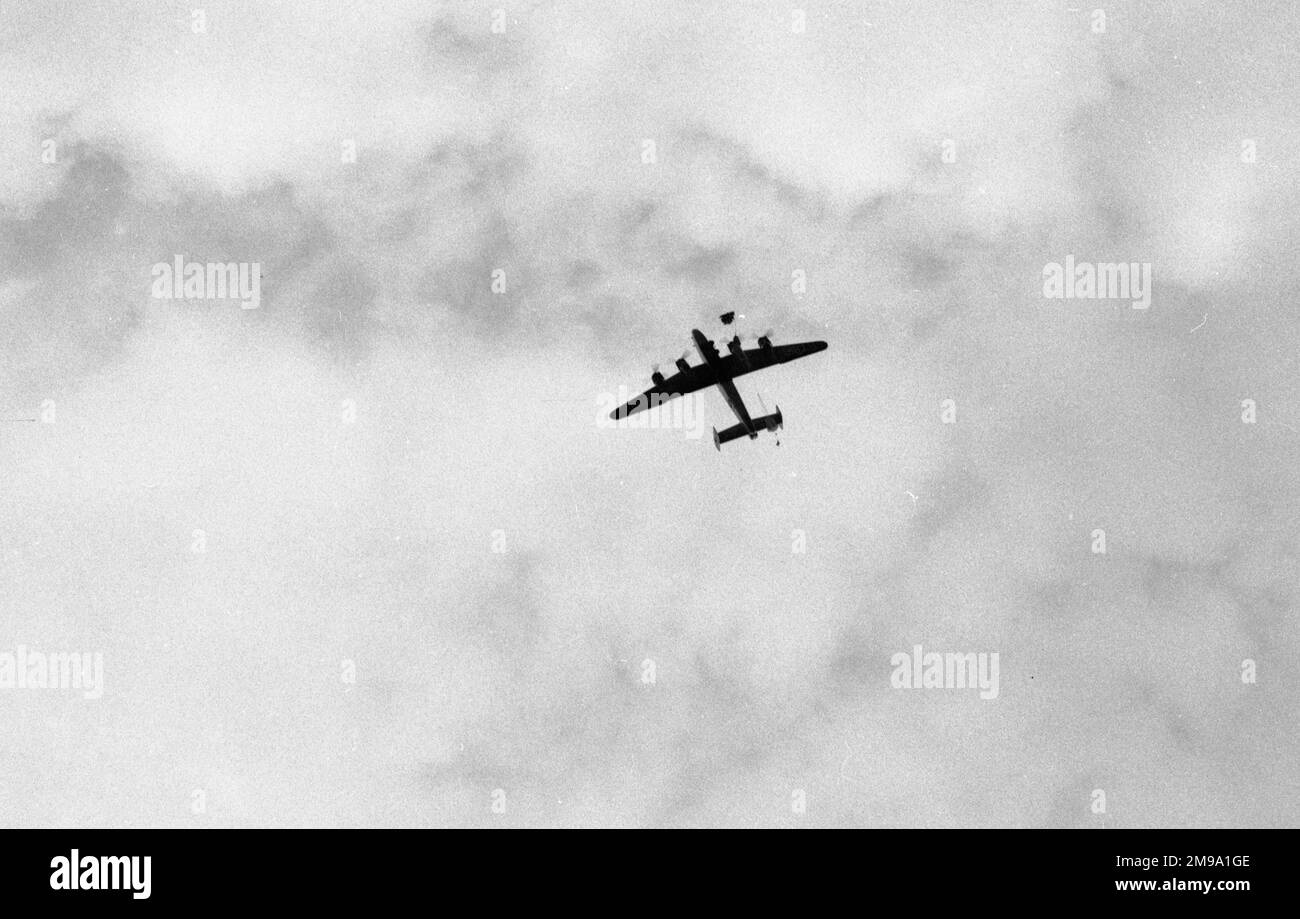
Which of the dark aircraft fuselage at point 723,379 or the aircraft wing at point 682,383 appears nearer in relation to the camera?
the dark aircraft fuselage at point 723,379

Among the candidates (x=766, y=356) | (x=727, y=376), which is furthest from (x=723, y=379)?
(x=766, y=356)

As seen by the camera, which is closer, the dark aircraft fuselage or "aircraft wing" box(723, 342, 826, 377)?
the dark aircraft fuselage

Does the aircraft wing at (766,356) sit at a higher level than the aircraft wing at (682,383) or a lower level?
higher

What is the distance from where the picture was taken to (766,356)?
61031mm

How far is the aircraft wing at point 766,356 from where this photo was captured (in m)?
59.2

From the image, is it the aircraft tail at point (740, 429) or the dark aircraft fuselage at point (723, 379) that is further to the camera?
the aircraft tail at point (740, 429)

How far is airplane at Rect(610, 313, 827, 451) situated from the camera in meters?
58.3

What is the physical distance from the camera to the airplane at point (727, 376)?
5834 centimetres

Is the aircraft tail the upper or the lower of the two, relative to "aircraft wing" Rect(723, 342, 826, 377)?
lower
